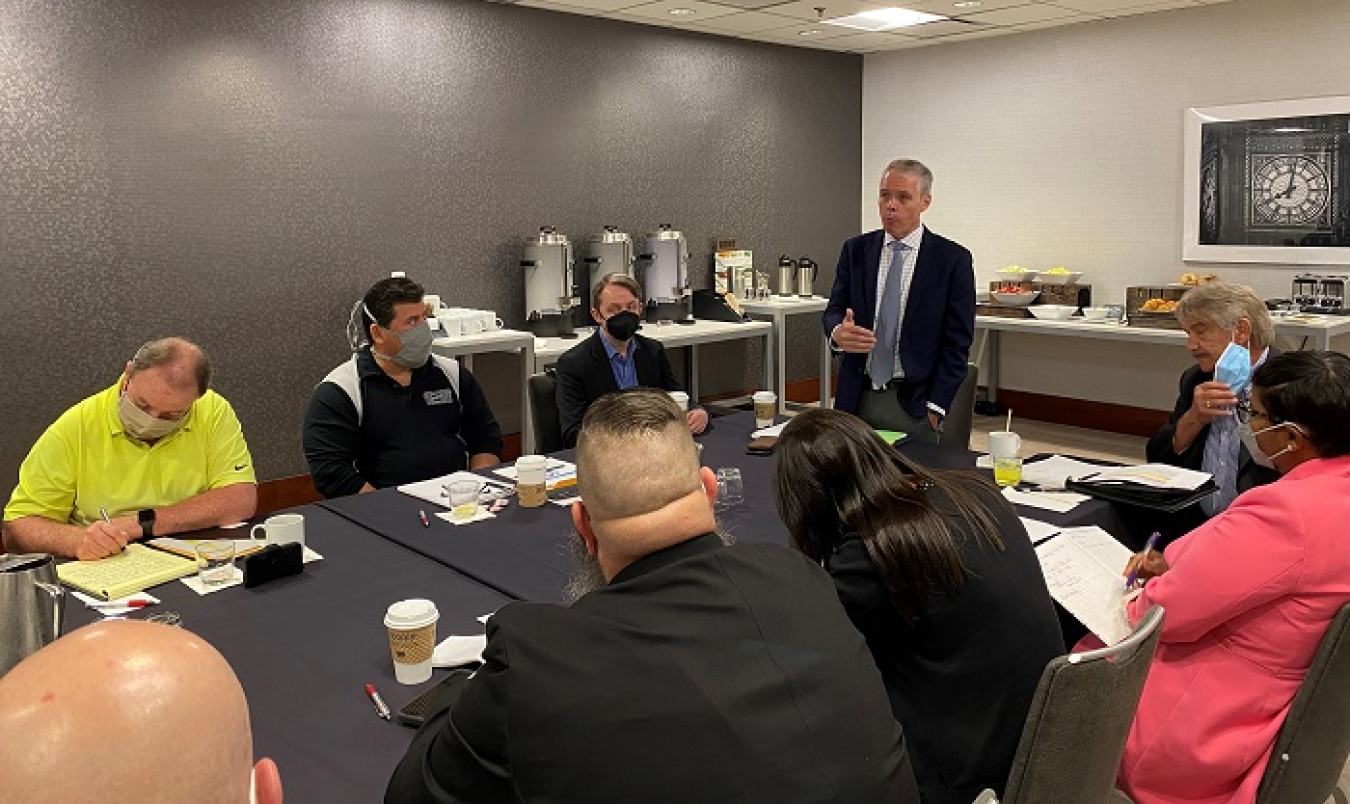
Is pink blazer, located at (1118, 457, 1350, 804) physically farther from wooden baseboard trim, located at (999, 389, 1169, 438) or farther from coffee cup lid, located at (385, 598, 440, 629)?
wooden baseboard trim, located at (999, 389, 1169, 438)

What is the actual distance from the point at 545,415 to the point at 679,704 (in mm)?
2783

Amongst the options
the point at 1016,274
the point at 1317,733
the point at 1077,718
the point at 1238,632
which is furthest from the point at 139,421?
the point at 1016,274

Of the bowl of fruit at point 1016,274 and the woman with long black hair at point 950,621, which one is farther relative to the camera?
the bowl of fruit at point 1016,274

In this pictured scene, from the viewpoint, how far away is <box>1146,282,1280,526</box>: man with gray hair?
3.10 meters

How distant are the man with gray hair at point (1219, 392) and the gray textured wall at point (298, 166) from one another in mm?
3982

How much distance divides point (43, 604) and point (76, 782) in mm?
1167

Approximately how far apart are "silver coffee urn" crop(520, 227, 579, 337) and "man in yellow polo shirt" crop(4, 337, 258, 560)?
348 cm

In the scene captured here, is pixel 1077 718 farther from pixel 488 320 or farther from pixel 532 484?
pixel 488 320

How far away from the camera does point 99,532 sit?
2.35m

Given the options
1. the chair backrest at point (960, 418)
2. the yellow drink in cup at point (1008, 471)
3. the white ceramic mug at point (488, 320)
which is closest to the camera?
the yellow drink in cup at point (1008, 471)

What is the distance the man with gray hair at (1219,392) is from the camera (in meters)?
3.10

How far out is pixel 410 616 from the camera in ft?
5.86

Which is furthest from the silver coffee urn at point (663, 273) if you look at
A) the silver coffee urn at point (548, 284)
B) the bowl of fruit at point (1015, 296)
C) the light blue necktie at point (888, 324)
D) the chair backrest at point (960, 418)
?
the chair backrest at point (960, 418)

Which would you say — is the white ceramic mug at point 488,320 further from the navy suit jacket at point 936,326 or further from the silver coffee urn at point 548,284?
the navy suit jacket at point 936,326
